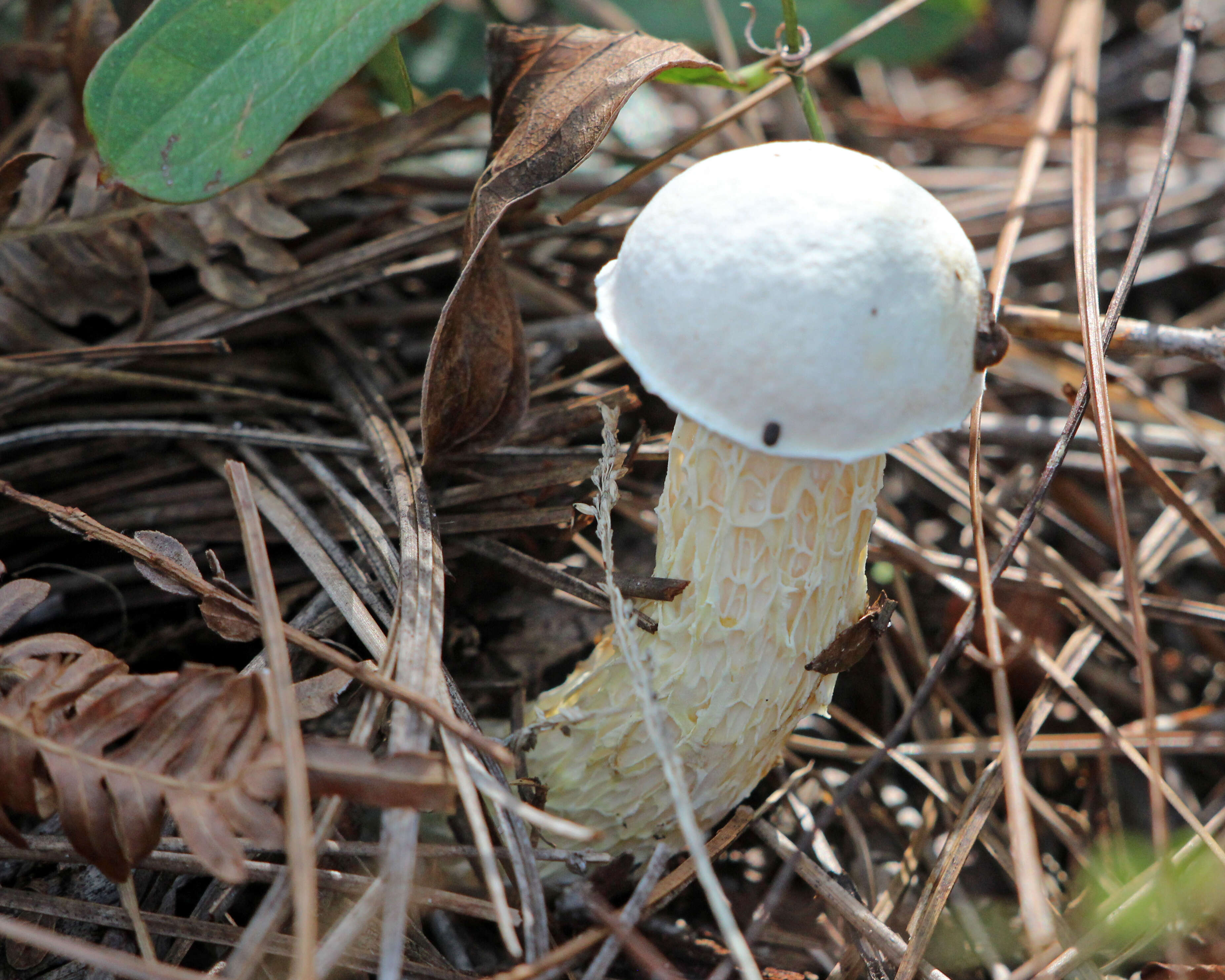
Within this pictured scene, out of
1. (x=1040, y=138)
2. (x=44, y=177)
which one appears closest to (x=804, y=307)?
(x=44, y=177)

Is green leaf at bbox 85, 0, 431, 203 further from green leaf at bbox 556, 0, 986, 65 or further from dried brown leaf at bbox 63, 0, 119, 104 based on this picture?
green leaf at bbox 556, 0, 986, 65

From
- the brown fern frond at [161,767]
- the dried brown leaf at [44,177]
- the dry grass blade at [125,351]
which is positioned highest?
the dried brown leaf at [44,177]

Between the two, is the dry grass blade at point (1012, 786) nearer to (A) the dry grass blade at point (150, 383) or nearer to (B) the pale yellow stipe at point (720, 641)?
(B) the pale yellow stipe at point (720, 641)

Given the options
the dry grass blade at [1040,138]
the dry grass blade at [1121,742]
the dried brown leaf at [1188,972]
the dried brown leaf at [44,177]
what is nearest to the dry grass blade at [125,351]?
the dried brown leaf at [44,177]

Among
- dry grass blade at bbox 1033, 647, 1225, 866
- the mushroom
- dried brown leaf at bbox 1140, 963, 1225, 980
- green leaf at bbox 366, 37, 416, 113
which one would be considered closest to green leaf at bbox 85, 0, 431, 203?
green leaf at bbox 366, 37, 416, 113

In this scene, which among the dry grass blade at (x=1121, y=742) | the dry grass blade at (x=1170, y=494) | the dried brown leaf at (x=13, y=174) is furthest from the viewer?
the dry grass blade at (x=1170, y=494)

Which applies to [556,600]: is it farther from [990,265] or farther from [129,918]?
[990,265]
